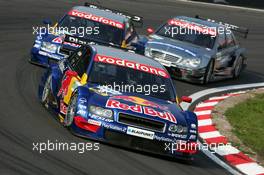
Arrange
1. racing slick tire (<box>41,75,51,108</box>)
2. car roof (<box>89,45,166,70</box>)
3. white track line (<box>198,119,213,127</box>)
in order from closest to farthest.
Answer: car roof (<box>89,45,166,70</box>) → racing slick tire (<box>41,75,51,108</box>) → white track line (<box>198,119,213,127</box>)

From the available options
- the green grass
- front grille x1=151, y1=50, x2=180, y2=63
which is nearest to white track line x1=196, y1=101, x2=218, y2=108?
the green grass

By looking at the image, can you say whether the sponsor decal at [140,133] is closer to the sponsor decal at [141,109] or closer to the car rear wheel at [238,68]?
the sponsor decal at [141,109]

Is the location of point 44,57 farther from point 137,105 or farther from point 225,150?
point 137,105

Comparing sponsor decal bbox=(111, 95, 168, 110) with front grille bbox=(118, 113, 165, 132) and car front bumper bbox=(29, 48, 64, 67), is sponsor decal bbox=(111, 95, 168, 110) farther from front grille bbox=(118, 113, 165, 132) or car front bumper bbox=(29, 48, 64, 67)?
car front bumper bbox=(29, 48, 64, 67)

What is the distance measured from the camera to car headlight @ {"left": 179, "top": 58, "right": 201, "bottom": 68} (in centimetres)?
1783

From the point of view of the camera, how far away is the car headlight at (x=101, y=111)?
33.8 feet

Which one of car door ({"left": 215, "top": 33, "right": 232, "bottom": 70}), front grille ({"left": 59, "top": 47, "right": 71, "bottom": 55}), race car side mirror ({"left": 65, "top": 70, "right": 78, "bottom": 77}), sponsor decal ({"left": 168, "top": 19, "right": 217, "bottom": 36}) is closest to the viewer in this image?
race car side mirror ({"left": 65, "top": 70, "right": 78, "bottom": 77})

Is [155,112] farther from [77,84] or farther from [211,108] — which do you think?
[211,108]

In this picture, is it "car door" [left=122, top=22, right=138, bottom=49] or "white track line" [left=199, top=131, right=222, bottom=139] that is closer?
"white track line" [left=199, top=131, right=222, bottom=139]

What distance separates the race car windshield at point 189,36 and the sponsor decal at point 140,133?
8944mm

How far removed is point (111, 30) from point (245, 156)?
6107 mm

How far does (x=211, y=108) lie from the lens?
50.7 ft

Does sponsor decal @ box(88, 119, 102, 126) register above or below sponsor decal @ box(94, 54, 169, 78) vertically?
below

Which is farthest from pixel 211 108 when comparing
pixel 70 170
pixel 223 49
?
pixel 70 170
